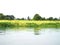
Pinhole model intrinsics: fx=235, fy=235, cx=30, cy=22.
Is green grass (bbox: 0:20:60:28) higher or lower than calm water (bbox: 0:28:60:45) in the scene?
higher

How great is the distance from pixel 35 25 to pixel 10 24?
238cm

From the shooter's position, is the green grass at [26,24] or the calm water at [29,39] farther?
the green grass at [26,24]

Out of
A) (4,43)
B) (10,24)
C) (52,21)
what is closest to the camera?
(4,43)

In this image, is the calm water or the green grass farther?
the green grass

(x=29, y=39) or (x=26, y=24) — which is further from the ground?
(x=26, y=24)

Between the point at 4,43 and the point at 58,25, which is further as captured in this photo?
the point at 58,25

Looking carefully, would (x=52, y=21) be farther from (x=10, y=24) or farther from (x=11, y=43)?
(x=11, y=43)

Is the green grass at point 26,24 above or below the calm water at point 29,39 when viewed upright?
above

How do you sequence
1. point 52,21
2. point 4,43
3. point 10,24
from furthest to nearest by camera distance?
point 52,21 → point 10,24 → point 4,43

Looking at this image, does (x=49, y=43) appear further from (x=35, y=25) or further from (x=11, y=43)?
(x=35, y=25)

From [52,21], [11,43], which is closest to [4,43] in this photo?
[11,43]

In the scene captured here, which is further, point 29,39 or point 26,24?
point 26,24

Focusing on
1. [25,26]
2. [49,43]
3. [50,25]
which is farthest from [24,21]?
[49,43]

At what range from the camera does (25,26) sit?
2250cm
